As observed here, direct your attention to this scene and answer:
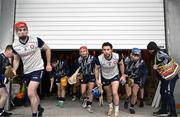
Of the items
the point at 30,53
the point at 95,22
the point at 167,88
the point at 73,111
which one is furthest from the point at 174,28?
the point at 30,53

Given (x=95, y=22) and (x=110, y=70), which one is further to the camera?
(x=95, y=22)

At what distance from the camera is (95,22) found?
9.23 meters

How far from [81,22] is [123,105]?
2720 millimetres

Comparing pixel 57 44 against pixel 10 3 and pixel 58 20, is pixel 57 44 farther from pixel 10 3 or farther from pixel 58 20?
pixel 10 3

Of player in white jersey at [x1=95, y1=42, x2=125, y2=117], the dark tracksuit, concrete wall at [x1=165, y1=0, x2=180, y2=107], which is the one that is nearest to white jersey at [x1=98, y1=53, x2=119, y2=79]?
player in white jersey at [x1=95, y1=42, x2=125, y2=117]

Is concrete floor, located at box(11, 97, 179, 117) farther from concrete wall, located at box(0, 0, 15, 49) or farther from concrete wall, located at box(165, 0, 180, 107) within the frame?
concrete wall, located at box(0, 0, 15, 49)

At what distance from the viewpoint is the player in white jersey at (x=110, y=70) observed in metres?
7.70

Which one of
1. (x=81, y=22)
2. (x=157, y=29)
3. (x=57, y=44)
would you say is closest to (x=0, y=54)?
(x=57, y=44)

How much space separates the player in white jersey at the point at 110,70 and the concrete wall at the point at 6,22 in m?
2.75

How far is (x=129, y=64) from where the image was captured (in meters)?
9.00

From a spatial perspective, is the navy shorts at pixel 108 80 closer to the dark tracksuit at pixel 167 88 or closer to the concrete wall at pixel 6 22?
the dark tracksuit at pixel 167 88

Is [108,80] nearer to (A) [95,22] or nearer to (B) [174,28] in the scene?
(A) [95,22]

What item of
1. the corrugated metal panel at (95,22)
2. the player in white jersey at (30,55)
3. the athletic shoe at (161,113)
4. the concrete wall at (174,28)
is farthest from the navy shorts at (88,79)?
the concrete wall at (174,28)

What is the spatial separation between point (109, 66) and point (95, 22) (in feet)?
6.10
